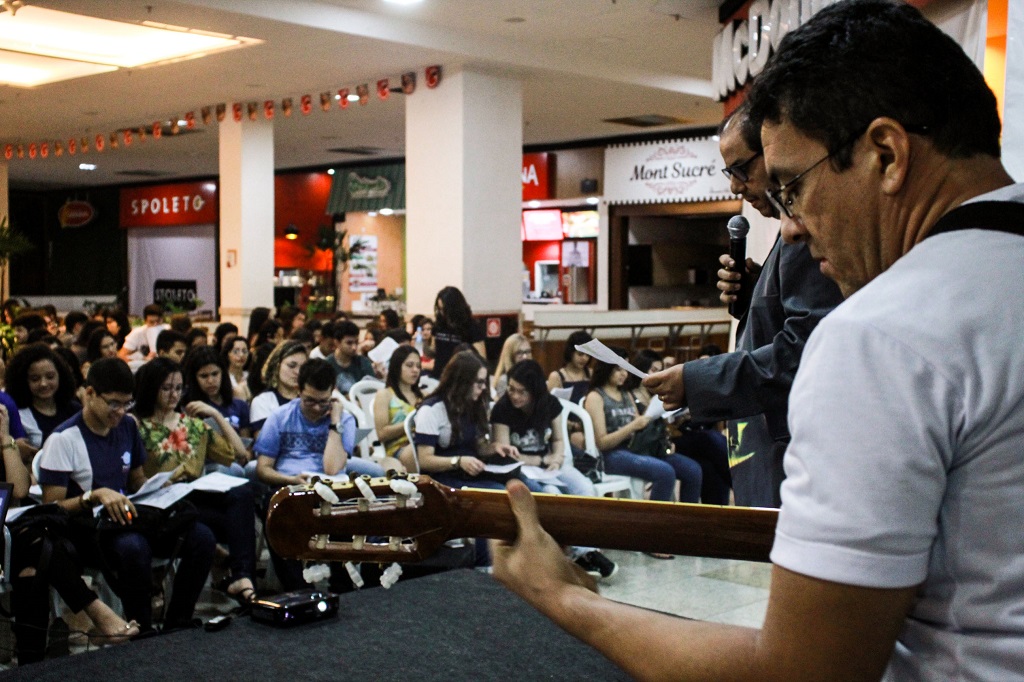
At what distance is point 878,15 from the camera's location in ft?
2.87

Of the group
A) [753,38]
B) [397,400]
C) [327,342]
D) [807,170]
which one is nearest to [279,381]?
[397,400]

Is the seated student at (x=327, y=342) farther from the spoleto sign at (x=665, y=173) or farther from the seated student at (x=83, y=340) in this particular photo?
the spoleto sign at (x=665, y=173)

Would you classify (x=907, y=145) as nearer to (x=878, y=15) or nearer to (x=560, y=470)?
(x=878, y=15)

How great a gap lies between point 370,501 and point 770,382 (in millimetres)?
965

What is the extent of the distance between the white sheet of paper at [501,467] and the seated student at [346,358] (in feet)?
6.88

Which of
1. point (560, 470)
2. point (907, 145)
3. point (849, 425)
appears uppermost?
point (907, 145)

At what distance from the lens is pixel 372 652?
3.07 meters

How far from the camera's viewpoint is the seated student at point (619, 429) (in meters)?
5.80

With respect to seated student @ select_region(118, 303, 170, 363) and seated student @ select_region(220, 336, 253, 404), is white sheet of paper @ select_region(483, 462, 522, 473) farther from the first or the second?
seated student @ select_region(118, 303, 170, 363)

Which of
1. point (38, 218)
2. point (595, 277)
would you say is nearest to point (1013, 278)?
point (595, 277)

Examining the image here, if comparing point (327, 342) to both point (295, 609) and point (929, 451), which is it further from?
point (929, 451)

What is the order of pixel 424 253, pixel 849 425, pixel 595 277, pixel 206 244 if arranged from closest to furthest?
pixel 849 425, pixel 424 253, pixel 595 277, pixel 206 244

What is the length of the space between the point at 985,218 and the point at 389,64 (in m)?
9.44

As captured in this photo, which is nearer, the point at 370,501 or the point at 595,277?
the point at 370,501
